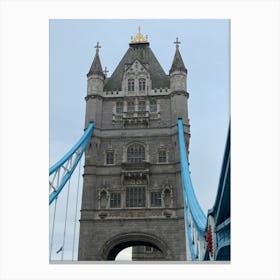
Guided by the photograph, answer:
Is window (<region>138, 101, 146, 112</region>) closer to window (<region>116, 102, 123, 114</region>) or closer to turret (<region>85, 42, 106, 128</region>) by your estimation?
window (<region>116, 102, 123, 114</region>)

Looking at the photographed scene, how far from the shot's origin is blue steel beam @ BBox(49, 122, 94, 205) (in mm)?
15228

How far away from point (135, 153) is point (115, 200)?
2.79 meters

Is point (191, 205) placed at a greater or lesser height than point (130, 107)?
lesser

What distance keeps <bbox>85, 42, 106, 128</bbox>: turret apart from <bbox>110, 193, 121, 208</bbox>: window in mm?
3992

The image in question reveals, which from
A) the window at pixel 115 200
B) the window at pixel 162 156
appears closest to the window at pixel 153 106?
the window at pixel 162 156

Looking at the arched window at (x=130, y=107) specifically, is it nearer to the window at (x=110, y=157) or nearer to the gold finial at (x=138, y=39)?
the window at (x=110, y=157)

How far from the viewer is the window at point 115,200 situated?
71.6 ft

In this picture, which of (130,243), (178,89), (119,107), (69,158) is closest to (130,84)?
(119,107)

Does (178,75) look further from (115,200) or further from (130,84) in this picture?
(115,200)

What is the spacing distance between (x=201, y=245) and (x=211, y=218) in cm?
233

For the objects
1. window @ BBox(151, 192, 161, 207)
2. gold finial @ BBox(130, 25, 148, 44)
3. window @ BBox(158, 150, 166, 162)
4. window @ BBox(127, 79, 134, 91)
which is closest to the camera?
window @ BBox(151, 192, 161, 207)

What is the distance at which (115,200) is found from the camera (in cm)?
2198

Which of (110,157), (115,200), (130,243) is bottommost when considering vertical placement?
(130,243)

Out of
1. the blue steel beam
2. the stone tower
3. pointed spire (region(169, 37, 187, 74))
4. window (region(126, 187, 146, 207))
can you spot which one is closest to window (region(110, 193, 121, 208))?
the stone tower
